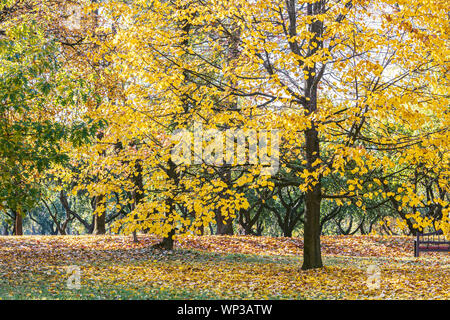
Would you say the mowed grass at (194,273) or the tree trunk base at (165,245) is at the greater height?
the tree trunk base at (165,245)

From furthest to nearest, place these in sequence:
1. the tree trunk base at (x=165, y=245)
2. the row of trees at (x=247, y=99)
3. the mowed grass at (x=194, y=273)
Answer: the tree trunk base at (x=165, y=245) → the mowed grass at (x=194, y=273) → the row of trees at (x=247, y=99)

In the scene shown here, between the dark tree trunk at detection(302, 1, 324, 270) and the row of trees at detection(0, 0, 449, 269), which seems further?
the dark tree trunk at detection(302, 1, 324, 270)

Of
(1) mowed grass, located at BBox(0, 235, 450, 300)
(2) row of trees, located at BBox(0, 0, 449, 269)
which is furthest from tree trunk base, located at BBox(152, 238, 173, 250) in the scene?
(2) row of trees, located at BBox(0, 0, 449, 269)

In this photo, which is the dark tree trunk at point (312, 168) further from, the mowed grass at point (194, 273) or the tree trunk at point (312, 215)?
the mowed grass at point (194, 273)

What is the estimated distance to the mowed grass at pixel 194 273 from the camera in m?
9.94

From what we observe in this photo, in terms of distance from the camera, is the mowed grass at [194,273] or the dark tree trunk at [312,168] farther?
the dark tree trunk at [312,168]

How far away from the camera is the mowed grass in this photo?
9938 mm

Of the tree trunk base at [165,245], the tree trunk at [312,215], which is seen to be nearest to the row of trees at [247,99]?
the tree trunk at [312,215]

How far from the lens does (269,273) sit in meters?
13.0

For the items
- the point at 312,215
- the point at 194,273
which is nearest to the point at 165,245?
the point at 194,273

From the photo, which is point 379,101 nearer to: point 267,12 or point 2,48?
point 267,12

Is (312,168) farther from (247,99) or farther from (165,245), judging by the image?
(165,245)

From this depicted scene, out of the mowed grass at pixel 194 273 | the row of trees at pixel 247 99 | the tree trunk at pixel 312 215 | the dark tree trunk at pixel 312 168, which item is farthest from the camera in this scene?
the tree trunk at pixel 312 215

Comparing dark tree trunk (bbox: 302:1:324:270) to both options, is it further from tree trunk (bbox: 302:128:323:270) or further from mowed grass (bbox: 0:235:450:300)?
mowed grass (bbox: 0:235:450:300)
